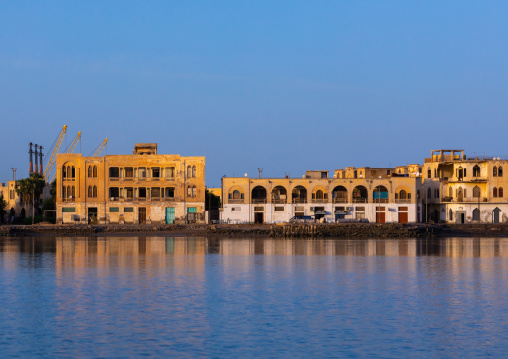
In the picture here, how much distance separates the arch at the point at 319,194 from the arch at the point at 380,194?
6.79 metres

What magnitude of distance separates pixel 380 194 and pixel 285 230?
1651 cm

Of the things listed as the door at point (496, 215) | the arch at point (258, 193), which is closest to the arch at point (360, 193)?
the arch at point (258, 193)

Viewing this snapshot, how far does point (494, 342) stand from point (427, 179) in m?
85.0

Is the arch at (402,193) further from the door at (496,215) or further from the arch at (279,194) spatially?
the arch at (279,194)

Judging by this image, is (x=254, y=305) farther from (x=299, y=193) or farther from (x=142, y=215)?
(x=142, y=215)

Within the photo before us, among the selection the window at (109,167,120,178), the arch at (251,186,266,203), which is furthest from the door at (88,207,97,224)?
the arch at (251,186,266,203)

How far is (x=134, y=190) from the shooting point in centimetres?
10619

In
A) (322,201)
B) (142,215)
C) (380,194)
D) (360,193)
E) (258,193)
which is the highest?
(258,193)

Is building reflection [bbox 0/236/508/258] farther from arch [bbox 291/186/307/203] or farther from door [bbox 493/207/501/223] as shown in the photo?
door [bbox 493/207/501/223]

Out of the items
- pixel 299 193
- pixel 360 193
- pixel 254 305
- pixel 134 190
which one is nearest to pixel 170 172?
pixel 134 190

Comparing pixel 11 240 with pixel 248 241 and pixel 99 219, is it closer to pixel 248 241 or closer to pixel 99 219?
pixel 99 219

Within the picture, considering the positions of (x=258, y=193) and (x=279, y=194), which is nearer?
(x=258, y=193)

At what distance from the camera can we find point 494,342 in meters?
27.4

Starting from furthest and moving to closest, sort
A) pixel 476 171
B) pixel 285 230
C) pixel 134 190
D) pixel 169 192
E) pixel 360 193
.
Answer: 1. pixel 360 193
2. pixel 476 171
3. pixel 169 192
4. pixel 134 190
5. pixel 285 230
